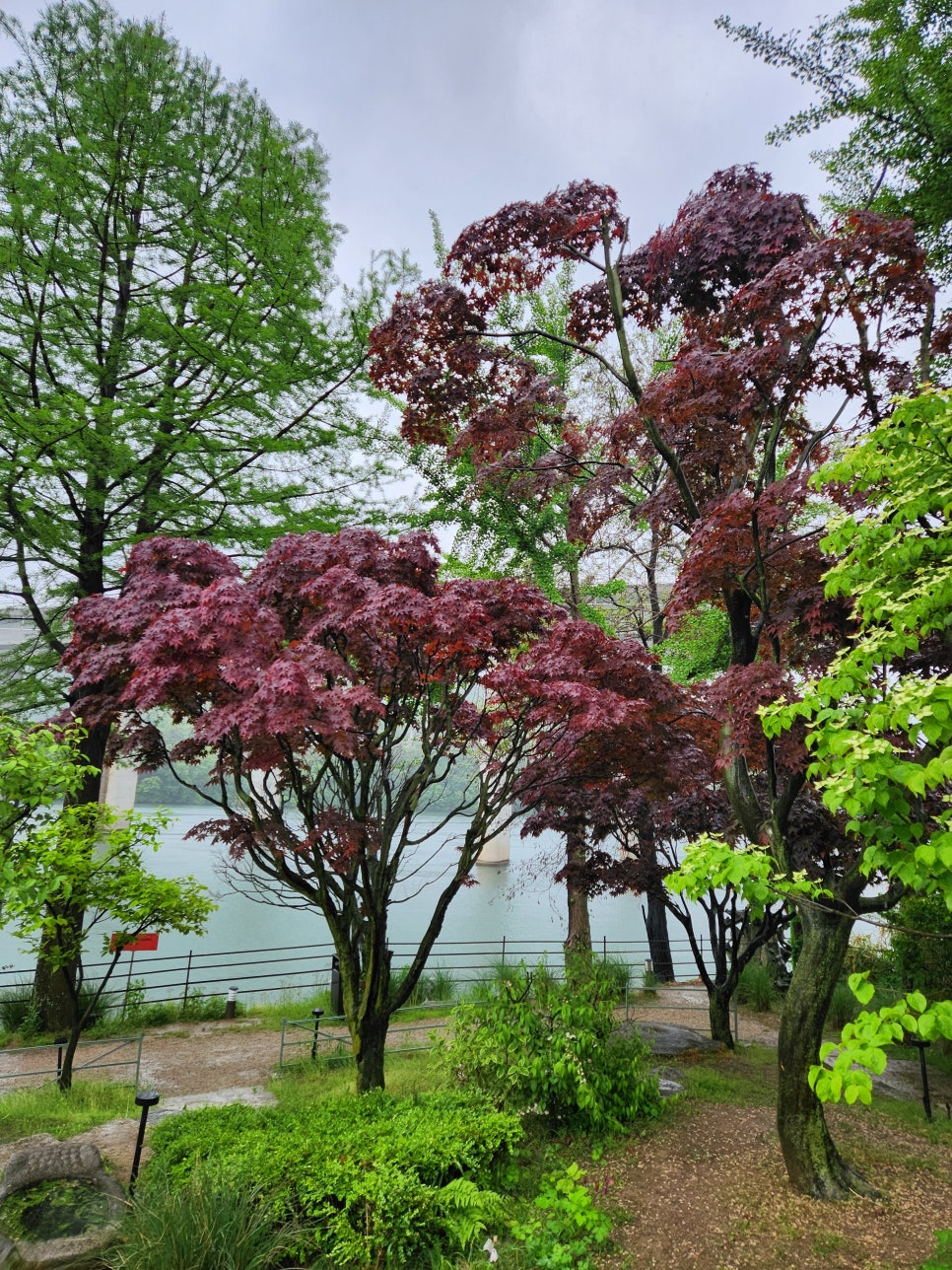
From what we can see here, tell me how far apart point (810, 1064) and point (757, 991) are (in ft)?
23.9

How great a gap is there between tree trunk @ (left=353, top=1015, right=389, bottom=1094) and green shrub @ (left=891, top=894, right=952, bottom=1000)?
6195 mm

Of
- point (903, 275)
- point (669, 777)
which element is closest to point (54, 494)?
point (669, 777)

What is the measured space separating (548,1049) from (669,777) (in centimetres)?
254

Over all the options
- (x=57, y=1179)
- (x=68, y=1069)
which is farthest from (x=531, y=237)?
(x=68, y=1069)

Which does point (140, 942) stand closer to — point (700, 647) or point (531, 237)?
point (531, 237)

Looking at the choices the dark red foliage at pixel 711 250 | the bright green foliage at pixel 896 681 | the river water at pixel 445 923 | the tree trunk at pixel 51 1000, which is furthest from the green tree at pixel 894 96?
the tree trunk at pixel 51 1000

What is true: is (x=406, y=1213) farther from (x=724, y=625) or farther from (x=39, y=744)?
(x=724, y=625)

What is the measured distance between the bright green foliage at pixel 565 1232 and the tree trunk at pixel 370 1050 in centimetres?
206

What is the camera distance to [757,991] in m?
11.0

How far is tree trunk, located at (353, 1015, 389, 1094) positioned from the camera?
220 inches

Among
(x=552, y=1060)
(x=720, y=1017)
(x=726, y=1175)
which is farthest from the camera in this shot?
(x=720, y=1017)

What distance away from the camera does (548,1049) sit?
5086 mm

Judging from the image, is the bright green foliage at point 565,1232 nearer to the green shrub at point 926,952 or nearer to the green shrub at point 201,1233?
the green shrub at point 201,1233

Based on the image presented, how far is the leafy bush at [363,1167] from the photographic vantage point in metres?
3.54
